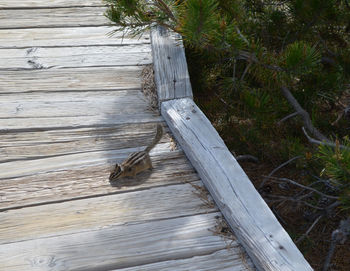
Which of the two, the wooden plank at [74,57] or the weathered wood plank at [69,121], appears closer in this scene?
the weathered wood plank at [69,121]

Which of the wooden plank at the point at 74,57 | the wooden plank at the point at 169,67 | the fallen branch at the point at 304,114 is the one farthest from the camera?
the wooden plank at the point at 74,57

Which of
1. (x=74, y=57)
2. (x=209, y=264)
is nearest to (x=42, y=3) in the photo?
(x=74, y=57)

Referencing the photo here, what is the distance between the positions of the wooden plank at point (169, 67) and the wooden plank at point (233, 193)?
87mm

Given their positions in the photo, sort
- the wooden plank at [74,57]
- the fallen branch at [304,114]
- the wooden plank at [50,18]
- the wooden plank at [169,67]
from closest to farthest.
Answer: the fallen branch at [304,114] → the wooden plank at [169,67] → the wooden plank at [74,57] → the wooden plank at [50,18]

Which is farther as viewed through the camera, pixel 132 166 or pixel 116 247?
pixel 132 166

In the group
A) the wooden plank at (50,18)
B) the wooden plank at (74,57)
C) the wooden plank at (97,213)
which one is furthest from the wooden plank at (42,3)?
the wooden plank at (97,213)

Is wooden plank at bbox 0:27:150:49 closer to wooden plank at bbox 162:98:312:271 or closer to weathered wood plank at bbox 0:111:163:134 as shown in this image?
weathered wood plank at bbox 0:111:163:134

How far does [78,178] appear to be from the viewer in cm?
206

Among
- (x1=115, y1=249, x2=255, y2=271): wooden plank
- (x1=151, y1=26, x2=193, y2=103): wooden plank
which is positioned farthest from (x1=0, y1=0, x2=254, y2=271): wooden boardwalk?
(x1=151, y1=26, x2=193, y2=103): wooden plank

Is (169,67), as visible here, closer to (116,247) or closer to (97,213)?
(97,213)

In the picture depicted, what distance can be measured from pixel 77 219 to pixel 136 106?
3.17 ft

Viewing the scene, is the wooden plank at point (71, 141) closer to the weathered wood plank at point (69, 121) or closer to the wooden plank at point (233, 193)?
the weathered wood plank at point (69, 121)

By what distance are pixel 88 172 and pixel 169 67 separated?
1008 mm

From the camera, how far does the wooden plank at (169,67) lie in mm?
2633
